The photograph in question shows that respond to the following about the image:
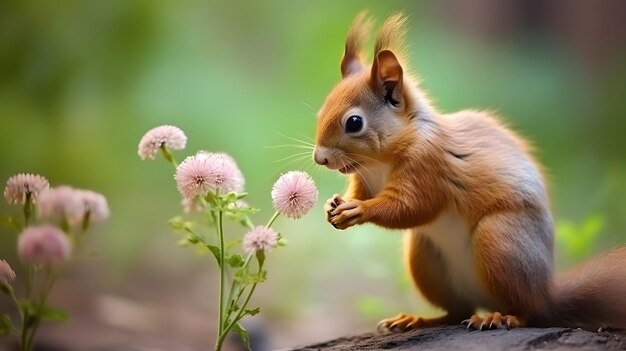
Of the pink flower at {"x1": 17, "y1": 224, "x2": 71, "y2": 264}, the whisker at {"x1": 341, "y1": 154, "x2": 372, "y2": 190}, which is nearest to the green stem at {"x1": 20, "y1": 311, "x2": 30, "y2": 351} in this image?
the pink flower at {"x1": 17, "y1": 224, "x2": 71, "y2": 264}

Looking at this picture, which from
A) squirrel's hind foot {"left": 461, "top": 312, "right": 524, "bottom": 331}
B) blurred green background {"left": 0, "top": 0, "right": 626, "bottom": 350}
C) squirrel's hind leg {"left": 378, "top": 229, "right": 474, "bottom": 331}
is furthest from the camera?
blurred green background {"left": 0, "top": 0, "right": 626, "bottom": 350}

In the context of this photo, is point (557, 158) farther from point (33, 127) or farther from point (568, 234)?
point (33, 127)

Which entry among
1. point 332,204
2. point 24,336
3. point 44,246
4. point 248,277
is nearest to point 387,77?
point 332,204

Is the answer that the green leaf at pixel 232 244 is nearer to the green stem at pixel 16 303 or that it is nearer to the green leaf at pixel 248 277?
the green leaf at pixel 248 277

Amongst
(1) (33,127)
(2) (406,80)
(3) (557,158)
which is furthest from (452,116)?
(1) (33,127)

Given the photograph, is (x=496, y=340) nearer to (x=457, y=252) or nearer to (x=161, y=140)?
(x=457, y=252)

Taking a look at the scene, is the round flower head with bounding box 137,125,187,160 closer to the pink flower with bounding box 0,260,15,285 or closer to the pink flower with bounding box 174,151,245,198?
the pink flower with bounding box 174,151,245,198

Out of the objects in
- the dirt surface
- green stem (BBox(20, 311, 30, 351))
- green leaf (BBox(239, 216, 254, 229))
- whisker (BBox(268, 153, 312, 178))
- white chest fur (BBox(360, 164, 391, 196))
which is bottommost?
the dirt surface
